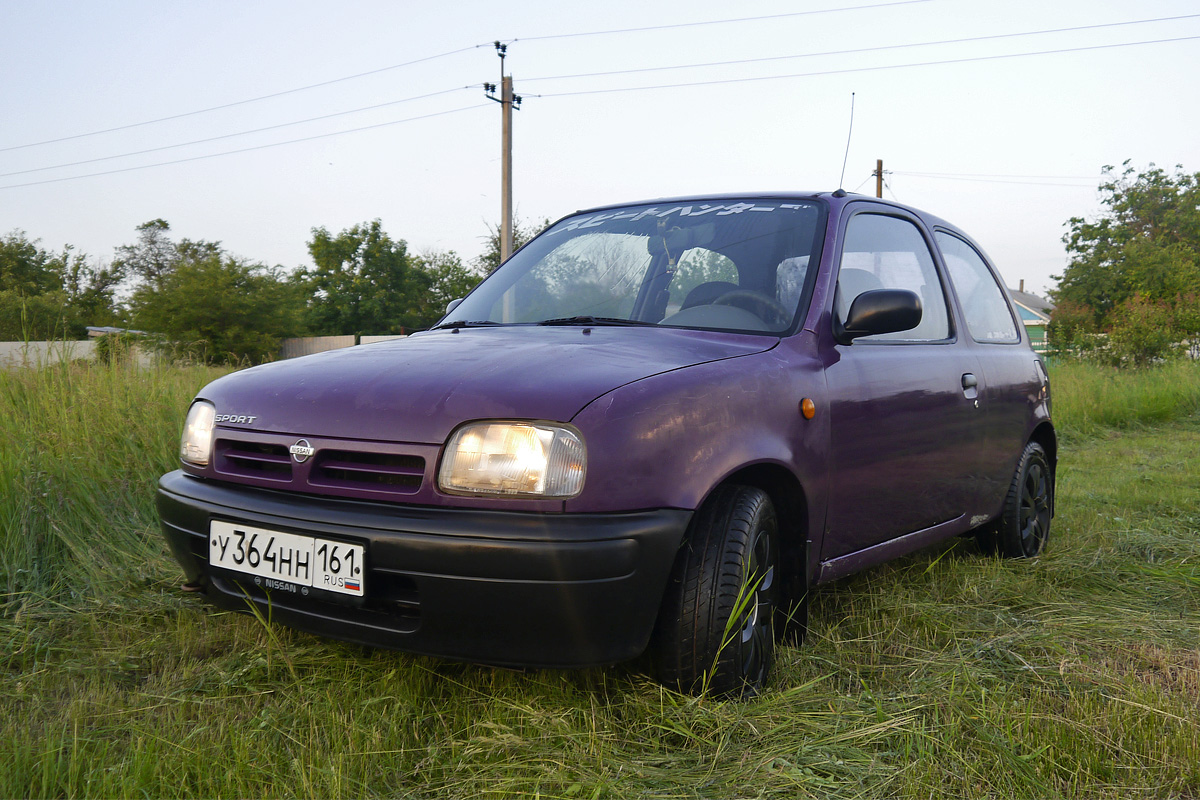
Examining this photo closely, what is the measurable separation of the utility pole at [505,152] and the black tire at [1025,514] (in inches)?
637

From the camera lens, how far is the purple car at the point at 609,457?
1970 mm

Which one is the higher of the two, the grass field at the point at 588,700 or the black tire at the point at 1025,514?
the black tire at the point at 1025,514

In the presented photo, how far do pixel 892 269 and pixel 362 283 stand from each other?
5705cm

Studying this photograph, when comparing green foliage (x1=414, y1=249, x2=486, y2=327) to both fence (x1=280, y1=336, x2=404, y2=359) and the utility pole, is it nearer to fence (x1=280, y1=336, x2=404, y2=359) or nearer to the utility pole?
fence (x1=280, y1=336, x2=404, y2=359)

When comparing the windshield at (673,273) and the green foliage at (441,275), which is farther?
the green foliage at (441,275)

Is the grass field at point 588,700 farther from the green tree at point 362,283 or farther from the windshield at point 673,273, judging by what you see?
the green tree at point 362,283

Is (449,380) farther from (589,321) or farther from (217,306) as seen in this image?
(217,306)

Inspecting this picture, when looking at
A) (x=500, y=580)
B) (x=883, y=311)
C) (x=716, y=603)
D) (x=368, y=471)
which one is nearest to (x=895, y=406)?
(x=883, y=311)

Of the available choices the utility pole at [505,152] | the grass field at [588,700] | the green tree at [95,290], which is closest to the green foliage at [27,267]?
the green tree at [95,290]

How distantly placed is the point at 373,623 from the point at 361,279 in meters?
58.5

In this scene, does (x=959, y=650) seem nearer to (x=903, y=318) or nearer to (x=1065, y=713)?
(x=1065, y=713)

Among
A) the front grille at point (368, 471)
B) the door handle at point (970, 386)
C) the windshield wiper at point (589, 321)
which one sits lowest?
the front grille at point (368, 471)

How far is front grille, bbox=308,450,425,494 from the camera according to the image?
2047 mm

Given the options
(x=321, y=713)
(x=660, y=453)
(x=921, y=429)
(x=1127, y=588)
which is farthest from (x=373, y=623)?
(x=1127, y=588)
